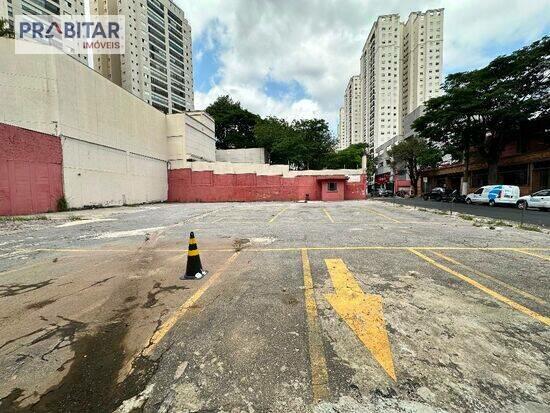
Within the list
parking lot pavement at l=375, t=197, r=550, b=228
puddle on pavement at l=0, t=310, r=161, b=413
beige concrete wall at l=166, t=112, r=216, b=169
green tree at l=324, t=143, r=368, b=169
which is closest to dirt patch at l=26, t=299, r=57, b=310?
puddle on pavement at l=0, t=310, r=161, b=413

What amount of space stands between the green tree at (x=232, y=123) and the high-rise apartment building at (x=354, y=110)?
73511mm

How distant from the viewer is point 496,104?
25203 mm

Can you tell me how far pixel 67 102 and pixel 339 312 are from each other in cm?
2432

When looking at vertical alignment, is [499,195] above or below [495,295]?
above

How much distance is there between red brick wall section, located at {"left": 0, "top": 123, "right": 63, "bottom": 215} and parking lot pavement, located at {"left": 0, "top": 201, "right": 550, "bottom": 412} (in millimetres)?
14719

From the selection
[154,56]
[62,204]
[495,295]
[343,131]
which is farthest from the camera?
[343,131]

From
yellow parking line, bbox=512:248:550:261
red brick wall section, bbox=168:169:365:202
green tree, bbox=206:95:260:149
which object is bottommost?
yellow parking line, bbox=512:248:550:261

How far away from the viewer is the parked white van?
22422 millimetres

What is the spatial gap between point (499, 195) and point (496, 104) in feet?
29.2

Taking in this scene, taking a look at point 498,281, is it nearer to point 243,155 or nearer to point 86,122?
point 86,122

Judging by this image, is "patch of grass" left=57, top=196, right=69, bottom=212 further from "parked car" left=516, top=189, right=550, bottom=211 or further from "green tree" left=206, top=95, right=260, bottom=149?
"green tree" left=206, top=95, right=260, bottom=149

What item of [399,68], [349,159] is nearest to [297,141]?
[349,159]

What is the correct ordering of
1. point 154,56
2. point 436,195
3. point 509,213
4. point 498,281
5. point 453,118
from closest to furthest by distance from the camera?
point 498,281 → point 509,213 → point 453,118 → point 436,195 → point 154,56

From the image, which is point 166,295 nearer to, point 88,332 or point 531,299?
point 88,332
